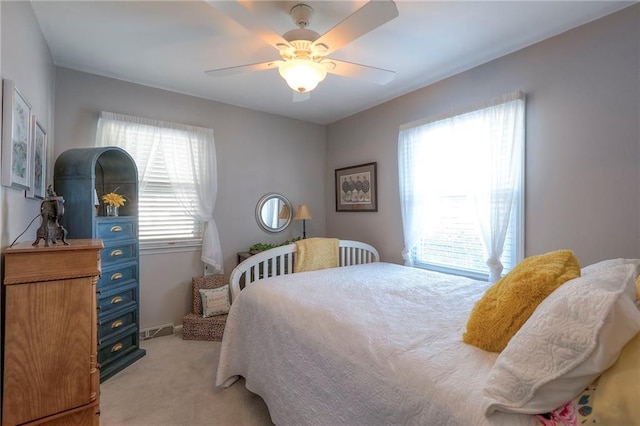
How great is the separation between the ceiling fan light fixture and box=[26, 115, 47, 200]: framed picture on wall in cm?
157

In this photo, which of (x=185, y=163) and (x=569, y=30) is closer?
(x=569, y=30)

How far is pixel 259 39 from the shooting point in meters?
2.21

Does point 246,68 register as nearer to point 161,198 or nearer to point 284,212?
point 161,198

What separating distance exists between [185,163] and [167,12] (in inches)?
62.3

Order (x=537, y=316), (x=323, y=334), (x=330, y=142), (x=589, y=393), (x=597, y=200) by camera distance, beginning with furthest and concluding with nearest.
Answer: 1. (x=330, y=142)
2. (x=597, y=200)
3. (x=323, y=334)
4. (x=537, y=316)
5. (x=589, y=393)

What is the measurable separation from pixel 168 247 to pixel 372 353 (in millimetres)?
2661

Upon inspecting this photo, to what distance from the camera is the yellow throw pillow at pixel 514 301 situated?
114 cm

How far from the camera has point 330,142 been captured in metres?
4.37

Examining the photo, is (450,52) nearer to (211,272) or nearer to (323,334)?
(323,334)

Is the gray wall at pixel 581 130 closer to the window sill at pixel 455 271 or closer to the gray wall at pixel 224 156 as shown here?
the window sill at pixel 455 271

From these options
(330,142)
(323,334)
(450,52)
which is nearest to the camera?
(323,334)

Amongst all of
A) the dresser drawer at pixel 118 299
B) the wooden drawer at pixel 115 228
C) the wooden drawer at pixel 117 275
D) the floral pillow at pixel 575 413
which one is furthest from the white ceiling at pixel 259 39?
the floral pillow at pixel 575 413

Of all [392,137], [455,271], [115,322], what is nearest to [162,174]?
[115,322]

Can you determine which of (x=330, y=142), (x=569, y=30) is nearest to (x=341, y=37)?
(x=569, y=30)
